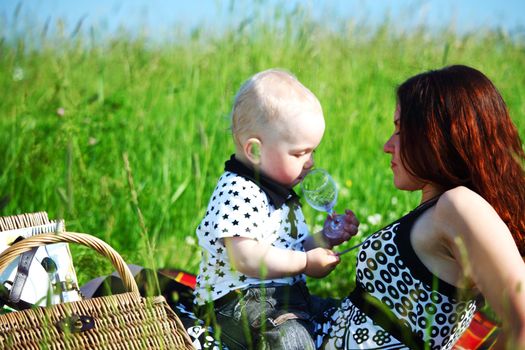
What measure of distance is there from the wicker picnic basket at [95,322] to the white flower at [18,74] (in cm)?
253

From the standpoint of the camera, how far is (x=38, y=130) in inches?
163

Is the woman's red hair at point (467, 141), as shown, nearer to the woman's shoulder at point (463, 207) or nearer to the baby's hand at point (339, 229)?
the woman's shoulder at point (463, 207)

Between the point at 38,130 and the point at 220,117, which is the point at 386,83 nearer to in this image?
the point at 220,117

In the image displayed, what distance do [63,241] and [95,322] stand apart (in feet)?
0.86

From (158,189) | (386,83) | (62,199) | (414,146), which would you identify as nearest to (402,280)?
(414,146)

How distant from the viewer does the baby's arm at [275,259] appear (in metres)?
2.34

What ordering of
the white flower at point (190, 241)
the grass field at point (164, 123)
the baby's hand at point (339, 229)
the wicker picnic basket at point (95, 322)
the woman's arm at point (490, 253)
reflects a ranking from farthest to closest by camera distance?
1. the grass field at point (164, 123)
2. the white flower at point (190, 241)
3. the baby's hand at point (339, 229)
4. the wicker picnic basket at point (95, 322)
5. the woman's arm at point (490, 253)

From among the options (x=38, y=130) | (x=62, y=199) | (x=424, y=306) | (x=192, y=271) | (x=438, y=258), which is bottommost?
(x=192, y=271)

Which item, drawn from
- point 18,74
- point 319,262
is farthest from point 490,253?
point 18,74

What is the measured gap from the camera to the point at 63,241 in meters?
2.21

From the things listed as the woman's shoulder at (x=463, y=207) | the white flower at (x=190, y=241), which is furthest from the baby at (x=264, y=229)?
the white flower at (x=190, y=241)

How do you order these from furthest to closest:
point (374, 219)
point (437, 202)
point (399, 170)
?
point (374, 219)
point (399, 170)
point (437, 202)

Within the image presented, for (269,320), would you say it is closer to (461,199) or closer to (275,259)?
(275,259)

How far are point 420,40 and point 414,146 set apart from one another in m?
4.30
